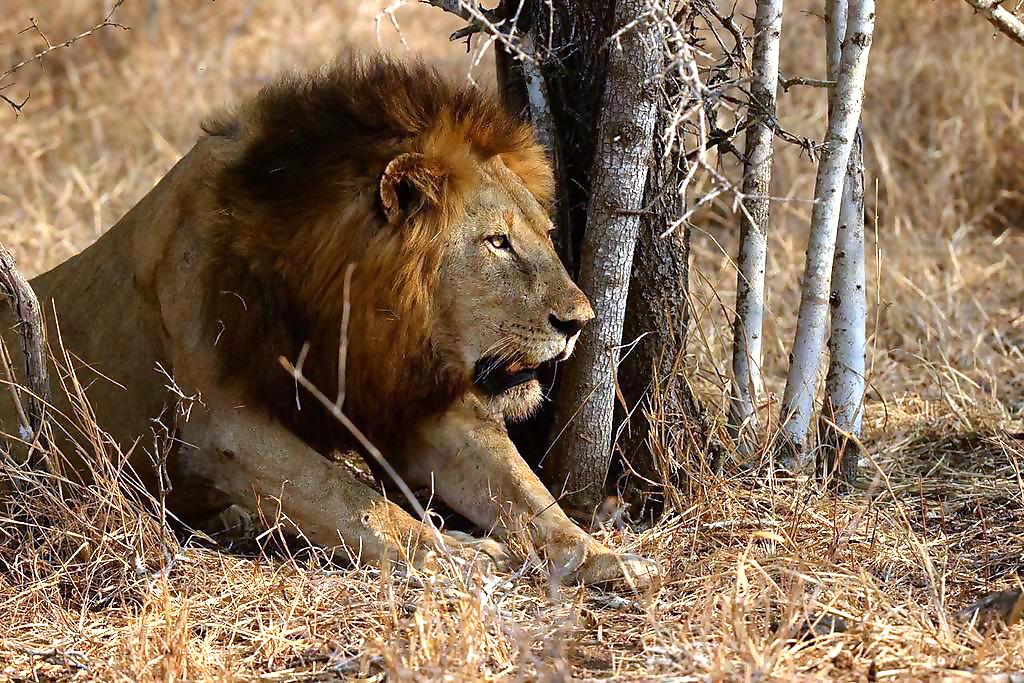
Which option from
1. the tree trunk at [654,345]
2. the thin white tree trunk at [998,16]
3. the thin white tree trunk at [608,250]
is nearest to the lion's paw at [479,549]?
the thin white tree trunk at [608,250]

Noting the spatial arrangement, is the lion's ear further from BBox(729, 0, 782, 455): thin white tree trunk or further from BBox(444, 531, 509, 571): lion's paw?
BBox(729, 0, 782, 455): thin white tree trunk

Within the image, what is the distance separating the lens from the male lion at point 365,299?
132 inches

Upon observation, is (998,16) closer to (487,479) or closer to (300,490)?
(487,479)

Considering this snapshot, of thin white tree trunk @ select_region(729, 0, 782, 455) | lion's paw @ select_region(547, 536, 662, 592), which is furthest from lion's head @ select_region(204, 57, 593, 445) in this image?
thin white tree trunk @ select_region(729, 0, 782, 455)

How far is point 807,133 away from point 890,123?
0.47 metres

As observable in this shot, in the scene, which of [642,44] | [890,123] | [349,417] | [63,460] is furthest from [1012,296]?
[63,460]

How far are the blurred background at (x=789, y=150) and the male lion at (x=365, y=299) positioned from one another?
0.96 m

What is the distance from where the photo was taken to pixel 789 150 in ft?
24.9

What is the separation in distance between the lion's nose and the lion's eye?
0.77 ft

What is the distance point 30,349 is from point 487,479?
1288mm

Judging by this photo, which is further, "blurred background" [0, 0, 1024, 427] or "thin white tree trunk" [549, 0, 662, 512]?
"blurred background" [0, 0, 1024, 427]

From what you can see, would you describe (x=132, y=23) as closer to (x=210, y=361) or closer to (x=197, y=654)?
(x=210, y=361)

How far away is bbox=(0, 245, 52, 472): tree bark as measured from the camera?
344cm

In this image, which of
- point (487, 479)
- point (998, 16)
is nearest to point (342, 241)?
point (487, 479)
